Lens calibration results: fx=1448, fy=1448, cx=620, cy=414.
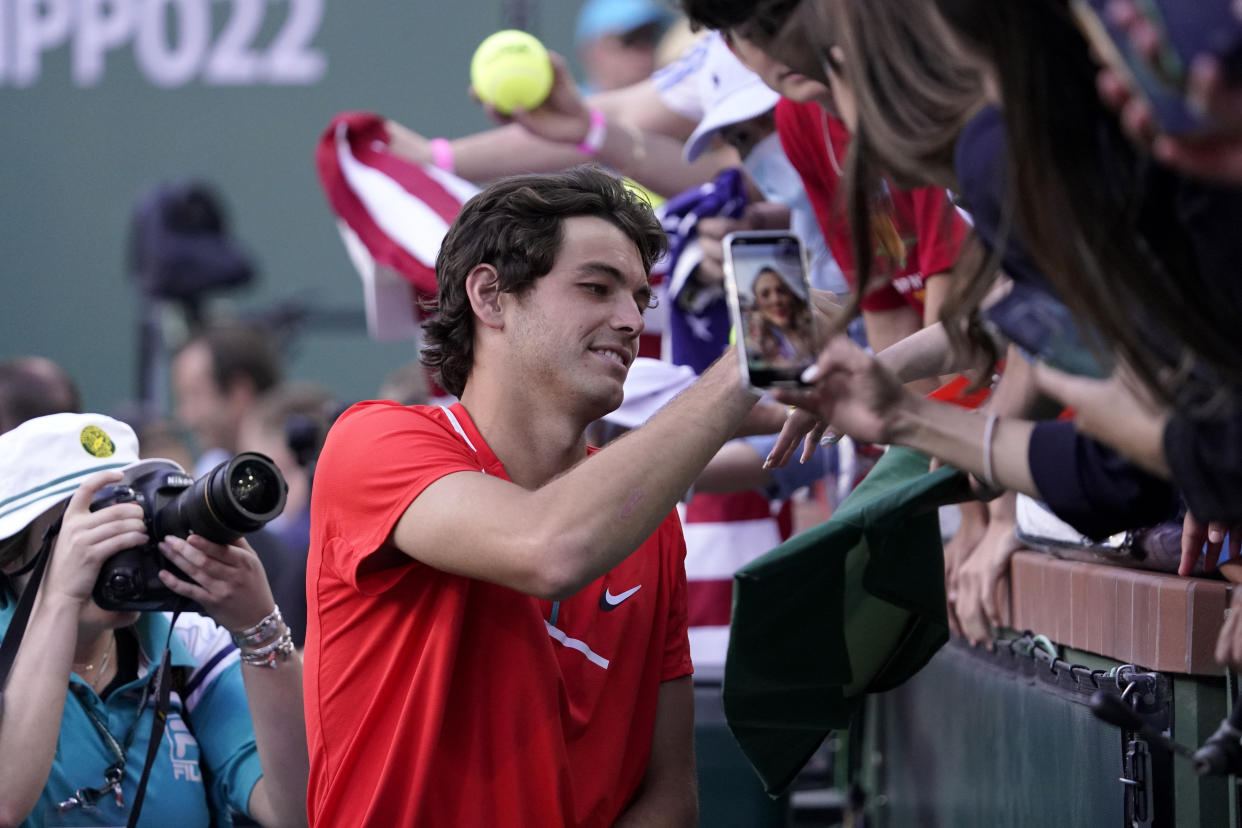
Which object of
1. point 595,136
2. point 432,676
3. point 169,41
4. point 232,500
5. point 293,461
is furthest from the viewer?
point 169,41

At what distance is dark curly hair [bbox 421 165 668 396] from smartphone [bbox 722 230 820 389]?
26.7 inches

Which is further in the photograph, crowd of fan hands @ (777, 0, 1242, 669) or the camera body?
the camera body

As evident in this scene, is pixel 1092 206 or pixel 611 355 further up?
pixel 1092 206

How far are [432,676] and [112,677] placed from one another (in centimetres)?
80

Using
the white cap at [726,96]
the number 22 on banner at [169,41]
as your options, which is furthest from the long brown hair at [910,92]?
the number 22 on banner at [169,41]

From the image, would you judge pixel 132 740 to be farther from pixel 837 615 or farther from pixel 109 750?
pixel 837 615

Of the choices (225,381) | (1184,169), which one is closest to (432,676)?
(1184,169)

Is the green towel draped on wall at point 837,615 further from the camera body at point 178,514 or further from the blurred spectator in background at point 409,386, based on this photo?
the blurred spectator in background at point 409,386

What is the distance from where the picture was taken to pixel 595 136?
379cm

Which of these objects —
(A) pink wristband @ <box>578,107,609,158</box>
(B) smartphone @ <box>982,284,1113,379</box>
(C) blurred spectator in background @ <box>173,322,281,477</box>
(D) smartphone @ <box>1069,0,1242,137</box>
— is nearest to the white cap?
(A) pink wristband @ <box>578,107,609,158</box>

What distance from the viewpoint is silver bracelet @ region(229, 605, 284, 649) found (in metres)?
2.28

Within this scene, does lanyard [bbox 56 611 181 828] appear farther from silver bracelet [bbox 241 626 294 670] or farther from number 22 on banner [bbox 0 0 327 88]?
number 22 on banner [bbox 0 0 327 88]

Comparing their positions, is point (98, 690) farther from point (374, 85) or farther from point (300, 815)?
point (374, 85)

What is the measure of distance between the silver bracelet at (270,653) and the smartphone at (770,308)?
46.5 inches
